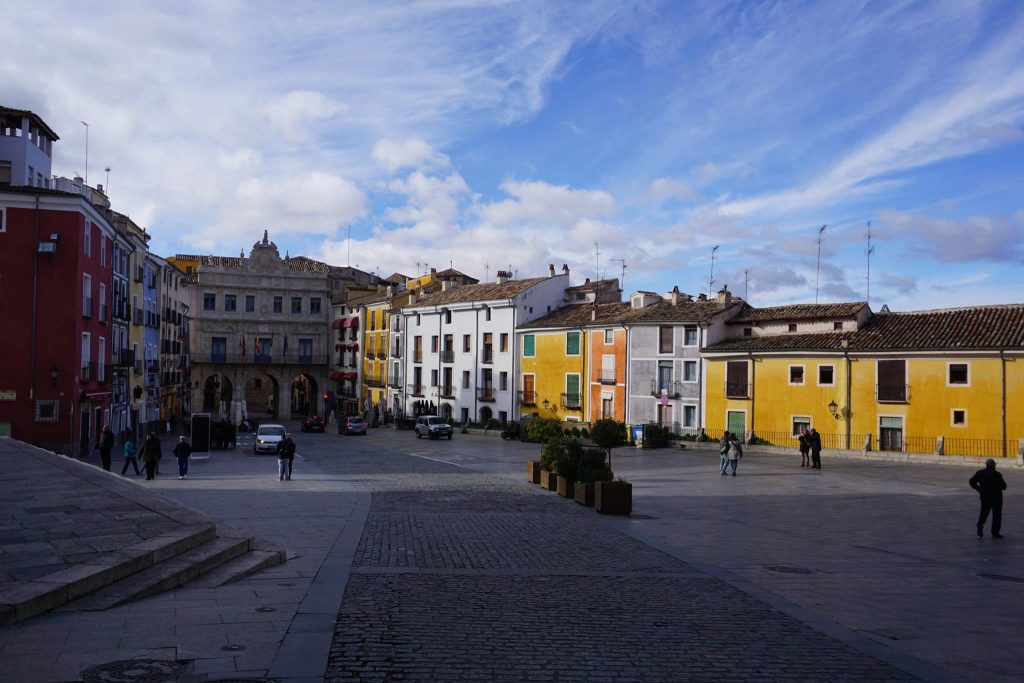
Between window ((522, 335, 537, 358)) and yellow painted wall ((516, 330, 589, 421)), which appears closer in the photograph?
yellow painted wall ((516, 330, 589, 421))

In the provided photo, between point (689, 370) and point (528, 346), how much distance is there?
48.5ft

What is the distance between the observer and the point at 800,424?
43.0 m

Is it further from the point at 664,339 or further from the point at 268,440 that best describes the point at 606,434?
the point at 664,339

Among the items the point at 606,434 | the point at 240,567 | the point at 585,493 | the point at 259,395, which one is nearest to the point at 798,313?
the point at 606,434

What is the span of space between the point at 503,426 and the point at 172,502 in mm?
43791

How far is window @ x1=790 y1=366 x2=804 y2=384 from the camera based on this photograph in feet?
141

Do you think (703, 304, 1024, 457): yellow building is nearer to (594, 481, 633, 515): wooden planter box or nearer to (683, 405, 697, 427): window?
(683, 405, 697, 427): window

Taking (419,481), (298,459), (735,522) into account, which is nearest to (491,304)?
(298,459)

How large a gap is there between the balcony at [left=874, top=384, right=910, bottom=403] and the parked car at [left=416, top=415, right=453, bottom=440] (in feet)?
83.0

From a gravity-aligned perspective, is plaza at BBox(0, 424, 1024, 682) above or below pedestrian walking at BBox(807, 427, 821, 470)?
below

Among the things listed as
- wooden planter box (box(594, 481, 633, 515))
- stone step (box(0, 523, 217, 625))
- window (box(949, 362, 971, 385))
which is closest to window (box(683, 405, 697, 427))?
window (box(949, 362, 971, 385))

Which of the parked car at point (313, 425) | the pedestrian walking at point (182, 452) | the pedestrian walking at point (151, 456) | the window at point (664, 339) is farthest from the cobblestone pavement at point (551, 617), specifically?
the parked car at point (313, 425)

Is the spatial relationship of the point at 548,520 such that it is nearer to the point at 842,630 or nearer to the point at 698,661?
the point at 842,630

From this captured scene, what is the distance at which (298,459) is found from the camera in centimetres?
3734
